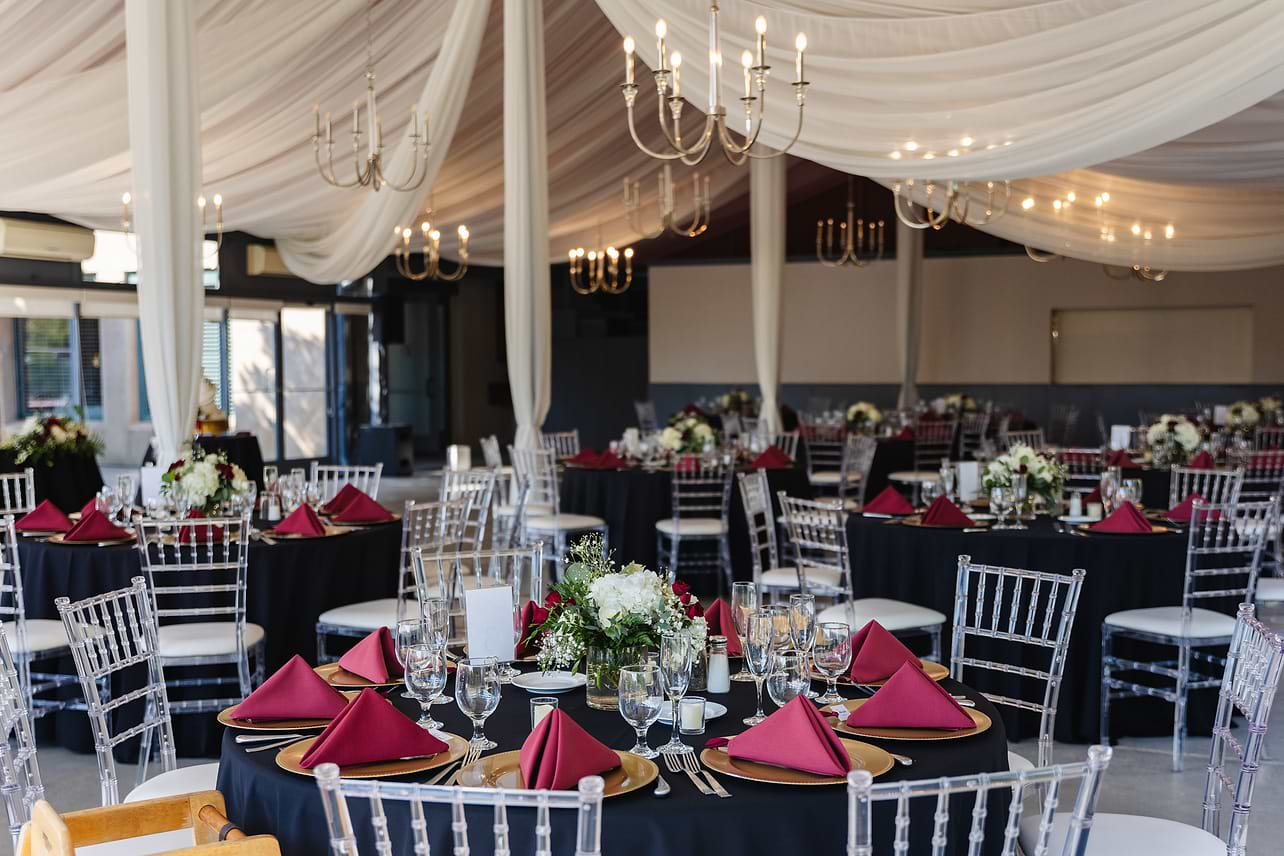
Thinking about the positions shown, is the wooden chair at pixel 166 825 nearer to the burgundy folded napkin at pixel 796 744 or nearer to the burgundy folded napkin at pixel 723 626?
the burgundy folded napkin at pixel 796 744

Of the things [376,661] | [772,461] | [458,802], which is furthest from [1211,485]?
[458,802]

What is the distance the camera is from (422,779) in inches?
101

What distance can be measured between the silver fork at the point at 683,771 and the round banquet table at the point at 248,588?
3.14 metres

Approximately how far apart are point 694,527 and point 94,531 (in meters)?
3.63

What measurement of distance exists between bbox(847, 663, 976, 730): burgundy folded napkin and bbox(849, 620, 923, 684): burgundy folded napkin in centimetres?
33

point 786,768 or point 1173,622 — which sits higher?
point 786,768

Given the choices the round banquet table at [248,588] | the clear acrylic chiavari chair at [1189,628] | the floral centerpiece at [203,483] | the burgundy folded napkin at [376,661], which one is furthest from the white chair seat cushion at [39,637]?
the clear acrylic chiavari chair at [1189,628]

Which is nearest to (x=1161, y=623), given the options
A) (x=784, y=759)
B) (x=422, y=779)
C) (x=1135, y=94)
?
(x=1135, y=94)

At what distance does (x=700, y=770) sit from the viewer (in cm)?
261

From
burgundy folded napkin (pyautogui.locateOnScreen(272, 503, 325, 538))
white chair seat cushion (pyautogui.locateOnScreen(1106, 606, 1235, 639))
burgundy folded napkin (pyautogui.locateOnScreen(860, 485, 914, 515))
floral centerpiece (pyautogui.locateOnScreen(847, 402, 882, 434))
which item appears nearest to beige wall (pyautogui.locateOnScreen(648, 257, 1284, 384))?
floral centerpiece (pyautogui.locateOnScreen(847, 402, 882, 434))

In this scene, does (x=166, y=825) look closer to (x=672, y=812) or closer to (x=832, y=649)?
(x=672, y=812)

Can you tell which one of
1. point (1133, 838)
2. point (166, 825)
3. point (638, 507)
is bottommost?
point (1133, 838)

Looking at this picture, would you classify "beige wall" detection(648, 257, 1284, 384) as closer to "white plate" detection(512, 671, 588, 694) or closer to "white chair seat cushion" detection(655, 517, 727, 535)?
"white chair seat cushion" detection(655, 517, 727, 535)

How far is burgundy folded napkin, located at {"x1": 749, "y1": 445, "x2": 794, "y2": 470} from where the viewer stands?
8.78m
